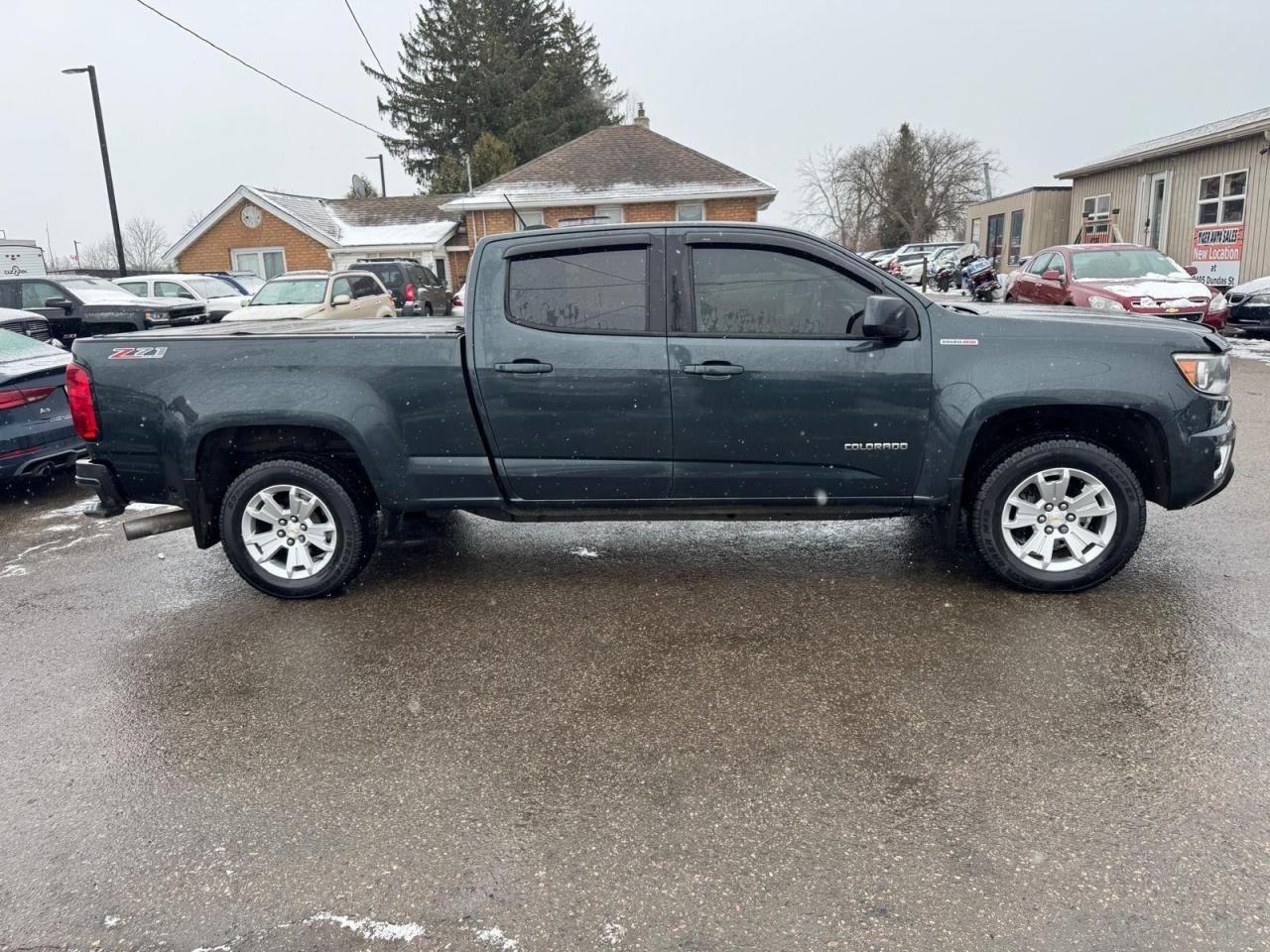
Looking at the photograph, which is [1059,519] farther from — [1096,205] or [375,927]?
[1096,205]

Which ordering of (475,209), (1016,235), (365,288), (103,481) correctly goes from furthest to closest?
(1016,235) → (475,209) → (365,288) → (103,481)

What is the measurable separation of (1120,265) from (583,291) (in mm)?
11977

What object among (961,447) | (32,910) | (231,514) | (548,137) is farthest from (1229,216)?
(548,137)

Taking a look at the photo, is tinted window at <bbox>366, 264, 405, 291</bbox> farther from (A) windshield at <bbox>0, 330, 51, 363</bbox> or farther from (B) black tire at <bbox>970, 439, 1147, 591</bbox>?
(B) black tire at <bbox>970, 439, 1147, 591</bbox>

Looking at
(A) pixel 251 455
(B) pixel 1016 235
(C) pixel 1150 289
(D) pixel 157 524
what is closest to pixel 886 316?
(A) pixel 251 455

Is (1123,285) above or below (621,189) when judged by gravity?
below

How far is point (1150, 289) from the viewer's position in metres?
12.8

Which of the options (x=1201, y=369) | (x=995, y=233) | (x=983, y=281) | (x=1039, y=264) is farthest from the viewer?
(x=995, y=233)

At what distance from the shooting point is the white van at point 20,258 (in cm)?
2592

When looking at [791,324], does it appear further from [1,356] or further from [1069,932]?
[1,356]

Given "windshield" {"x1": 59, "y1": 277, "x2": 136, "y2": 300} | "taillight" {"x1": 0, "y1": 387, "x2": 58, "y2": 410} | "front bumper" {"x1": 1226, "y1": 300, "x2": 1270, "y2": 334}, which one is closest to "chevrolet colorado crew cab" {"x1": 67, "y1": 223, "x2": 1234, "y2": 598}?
Answer: "taillight" {"x1": 0, "y1": 387, "x2": 58, "y2": 410}

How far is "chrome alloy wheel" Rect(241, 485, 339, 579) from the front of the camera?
4.72 m

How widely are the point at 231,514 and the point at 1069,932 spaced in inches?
159

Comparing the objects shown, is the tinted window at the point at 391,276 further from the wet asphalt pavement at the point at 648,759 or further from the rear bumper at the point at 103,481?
the rear bumper at the point at 103,481
